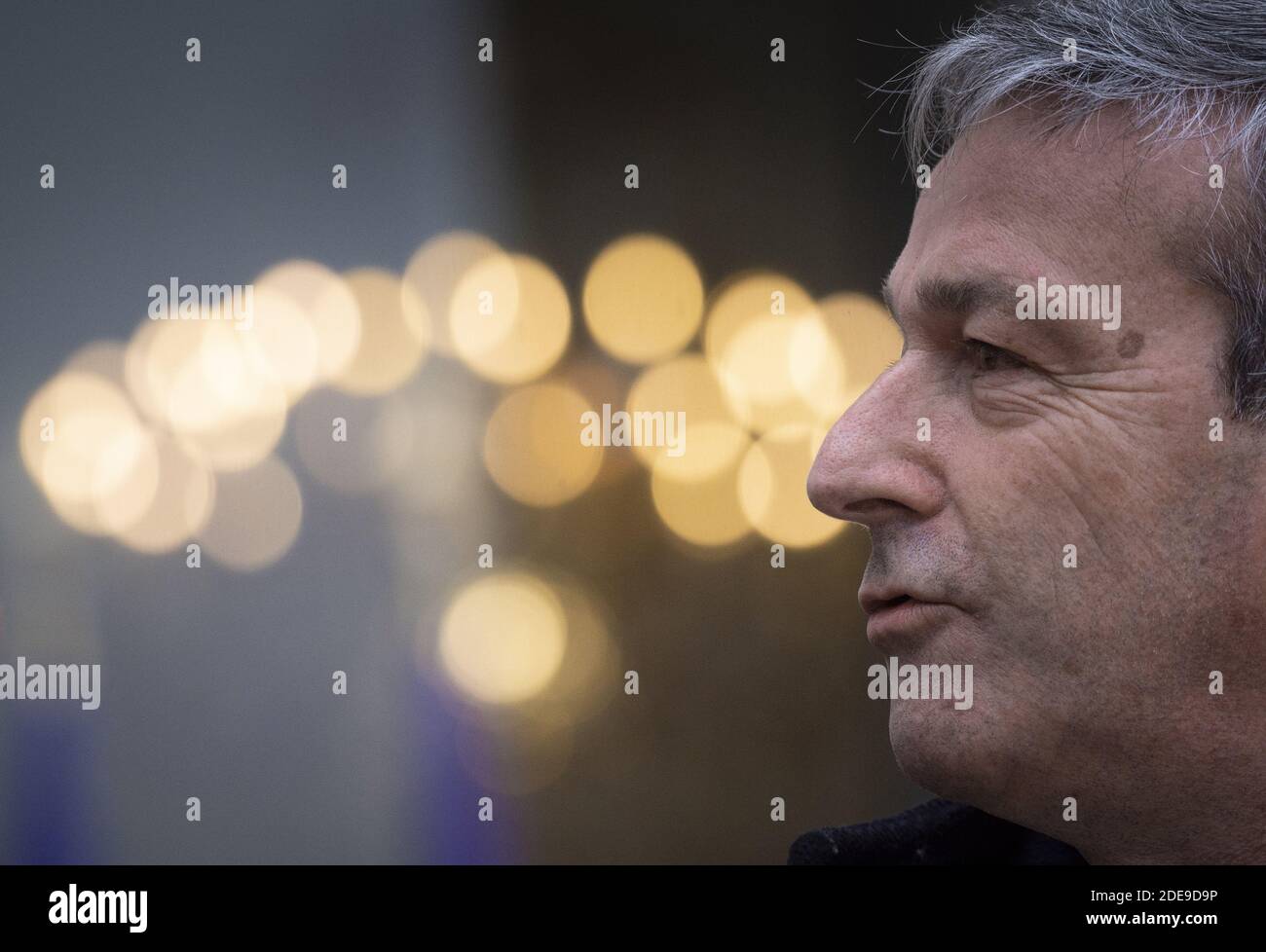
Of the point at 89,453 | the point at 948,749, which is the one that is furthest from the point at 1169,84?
the point at 89,453

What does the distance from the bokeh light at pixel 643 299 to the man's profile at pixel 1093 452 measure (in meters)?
0.36

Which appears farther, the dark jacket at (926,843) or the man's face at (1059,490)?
the dark jacket at (926,843)

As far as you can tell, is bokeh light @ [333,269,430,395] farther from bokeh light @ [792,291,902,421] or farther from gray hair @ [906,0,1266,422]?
gray hair @ [906,0,1266,422]

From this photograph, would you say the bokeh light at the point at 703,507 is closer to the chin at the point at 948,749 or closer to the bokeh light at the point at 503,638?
the bokeh light at the point at 503,638

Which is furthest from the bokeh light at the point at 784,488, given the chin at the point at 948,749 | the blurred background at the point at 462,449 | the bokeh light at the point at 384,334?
the bokeh light at the point at 384,334

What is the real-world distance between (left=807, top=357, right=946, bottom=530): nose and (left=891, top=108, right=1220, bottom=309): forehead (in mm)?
116

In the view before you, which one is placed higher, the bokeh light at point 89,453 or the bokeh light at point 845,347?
the bokeh light at point 845,347

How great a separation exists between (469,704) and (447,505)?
0.93 feet

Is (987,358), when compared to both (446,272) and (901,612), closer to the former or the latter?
(901,612)

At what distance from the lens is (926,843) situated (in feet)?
4.23

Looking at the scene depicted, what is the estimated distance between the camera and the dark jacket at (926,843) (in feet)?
4.15

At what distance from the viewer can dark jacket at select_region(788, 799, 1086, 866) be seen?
1265 mm

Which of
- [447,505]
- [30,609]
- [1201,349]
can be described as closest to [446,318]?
[447,505]

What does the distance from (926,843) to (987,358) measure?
64 centimetres
